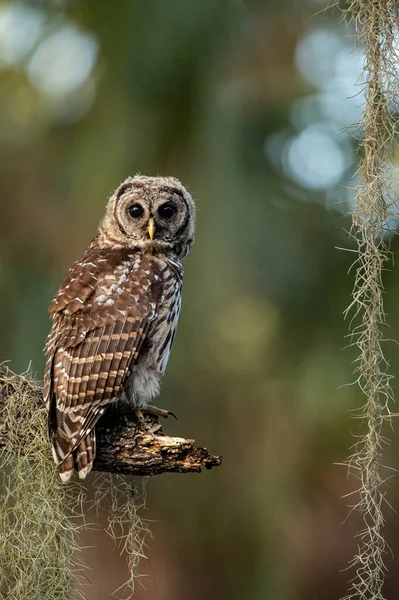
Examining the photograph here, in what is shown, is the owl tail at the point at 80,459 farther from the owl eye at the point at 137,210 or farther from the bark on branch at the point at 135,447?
the owl eye at the point at 137,210

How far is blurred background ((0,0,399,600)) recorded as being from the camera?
4.80m

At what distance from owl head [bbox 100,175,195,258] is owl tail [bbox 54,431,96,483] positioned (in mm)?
787

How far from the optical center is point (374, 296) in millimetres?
2279


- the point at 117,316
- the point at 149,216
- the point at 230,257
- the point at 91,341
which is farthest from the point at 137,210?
the point at 230,257

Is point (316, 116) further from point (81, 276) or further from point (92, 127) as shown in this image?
point (81, 276)

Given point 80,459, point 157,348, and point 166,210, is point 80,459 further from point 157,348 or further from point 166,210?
point 166,210

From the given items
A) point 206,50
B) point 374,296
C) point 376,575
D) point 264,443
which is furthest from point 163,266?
point 206,50

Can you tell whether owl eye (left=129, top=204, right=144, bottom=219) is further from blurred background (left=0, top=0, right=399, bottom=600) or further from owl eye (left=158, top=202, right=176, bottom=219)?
blurred background (left=0, top=0, right=399, bottom=600)

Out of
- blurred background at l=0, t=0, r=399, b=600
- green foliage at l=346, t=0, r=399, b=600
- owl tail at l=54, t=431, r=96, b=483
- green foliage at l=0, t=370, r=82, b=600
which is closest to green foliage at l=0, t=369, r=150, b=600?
green foliage at l=0, t=370, r=82, b=600

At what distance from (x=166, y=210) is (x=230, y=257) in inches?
76.5

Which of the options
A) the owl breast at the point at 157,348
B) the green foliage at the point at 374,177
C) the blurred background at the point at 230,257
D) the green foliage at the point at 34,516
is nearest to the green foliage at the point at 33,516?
the green foliage at the point at 34,516

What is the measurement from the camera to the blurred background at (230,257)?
4.80 metres

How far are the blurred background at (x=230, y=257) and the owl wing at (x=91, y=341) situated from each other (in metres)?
2.00

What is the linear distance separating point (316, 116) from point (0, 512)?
3.18m
